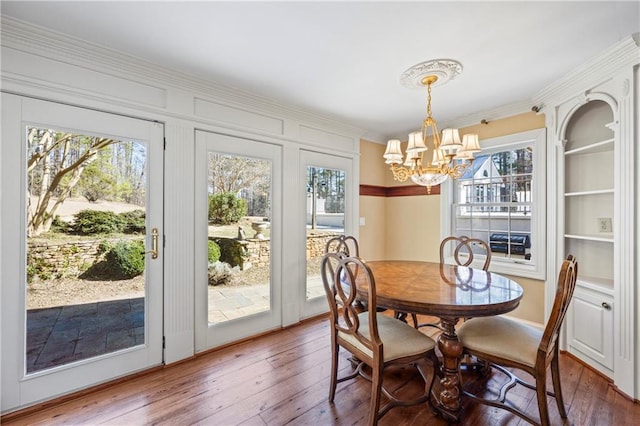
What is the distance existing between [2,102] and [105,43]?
713 millimetres

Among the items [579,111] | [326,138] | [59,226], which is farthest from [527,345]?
[59,226]

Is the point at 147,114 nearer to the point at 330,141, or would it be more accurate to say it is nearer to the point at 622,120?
the point at 330,141

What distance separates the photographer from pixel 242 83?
255 cm

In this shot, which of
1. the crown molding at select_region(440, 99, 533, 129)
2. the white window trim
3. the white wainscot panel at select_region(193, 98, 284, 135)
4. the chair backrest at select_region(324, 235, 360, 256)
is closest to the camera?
the white wainscot panel at select_region(193, 98, 284, 135)

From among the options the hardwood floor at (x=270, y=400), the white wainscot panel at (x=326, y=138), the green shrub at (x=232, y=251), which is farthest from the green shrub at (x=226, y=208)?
the hardwood floor at (x=270, y=400)

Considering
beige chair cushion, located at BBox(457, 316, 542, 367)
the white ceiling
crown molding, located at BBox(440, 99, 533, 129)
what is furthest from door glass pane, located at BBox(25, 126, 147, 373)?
crown molding, located at BBox(440, 99, 533, 129)

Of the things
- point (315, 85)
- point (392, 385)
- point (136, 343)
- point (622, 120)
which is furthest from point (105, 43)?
point (622, 120)

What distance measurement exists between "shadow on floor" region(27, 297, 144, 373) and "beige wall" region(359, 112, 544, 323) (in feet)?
9.28

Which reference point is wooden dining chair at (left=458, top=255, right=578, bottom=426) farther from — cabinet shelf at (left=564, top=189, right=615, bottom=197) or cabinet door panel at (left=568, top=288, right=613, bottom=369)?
cabinet shelf at (left=564, top=189, right=615, bottom=197)

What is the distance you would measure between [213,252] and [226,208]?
432mm

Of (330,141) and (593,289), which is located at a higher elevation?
(330,141)

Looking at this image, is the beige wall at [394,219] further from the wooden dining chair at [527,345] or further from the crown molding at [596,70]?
the wooden dining chair at [527,345]

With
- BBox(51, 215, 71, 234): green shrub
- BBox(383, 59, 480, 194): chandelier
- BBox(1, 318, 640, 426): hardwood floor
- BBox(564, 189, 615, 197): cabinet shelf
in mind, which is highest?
BBox(383, 59, 480, 194): chandelier

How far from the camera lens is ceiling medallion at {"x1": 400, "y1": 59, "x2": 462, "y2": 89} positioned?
2.18 metres
